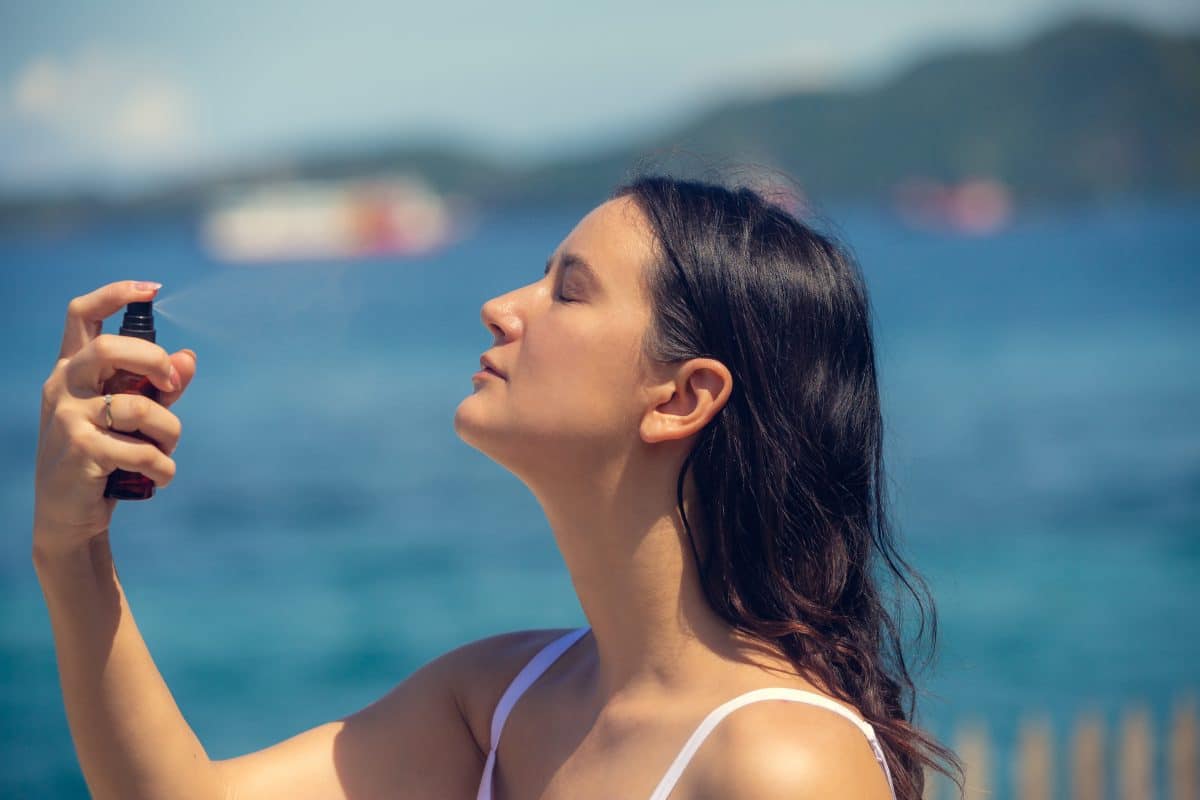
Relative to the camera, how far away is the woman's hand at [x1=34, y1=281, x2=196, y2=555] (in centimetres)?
186

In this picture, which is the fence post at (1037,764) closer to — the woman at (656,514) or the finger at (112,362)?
the woman at (656,514)

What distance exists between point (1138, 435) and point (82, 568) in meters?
40.3

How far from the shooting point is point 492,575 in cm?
2769

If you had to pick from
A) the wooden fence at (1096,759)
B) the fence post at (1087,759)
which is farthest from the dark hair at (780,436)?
the fence post at (1087,759)

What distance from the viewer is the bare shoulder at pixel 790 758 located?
1760mm

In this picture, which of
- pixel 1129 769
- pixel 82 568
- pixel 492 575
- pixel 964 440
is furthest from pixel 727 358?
pixel 964 440

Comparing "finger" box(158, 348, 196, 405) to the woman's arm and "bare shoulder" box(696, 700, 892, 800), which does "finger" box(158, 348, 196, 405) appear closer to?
the woman's arm

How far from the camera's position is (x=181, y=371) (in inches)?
78.8

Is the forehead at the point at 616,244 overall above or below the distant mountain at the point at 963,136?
above

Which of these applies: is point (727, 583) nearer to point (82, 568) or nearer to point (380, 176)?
point (82, 568)

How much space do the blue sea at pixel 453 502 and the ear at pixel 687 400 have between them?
0.62 metres

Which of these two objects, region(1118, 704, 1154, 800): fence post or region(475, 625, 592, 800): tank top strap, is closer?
region(475, 625, 592, 800): tank top strap

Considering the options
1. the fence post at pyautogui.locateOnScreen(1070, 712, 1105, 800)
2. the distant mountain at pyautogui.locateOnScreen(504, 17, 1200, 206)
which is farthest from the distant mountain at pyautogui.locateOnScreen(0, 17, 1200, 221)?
the fence post at pyautogui.locateOnScreen(1070, 712, 1105, 800)

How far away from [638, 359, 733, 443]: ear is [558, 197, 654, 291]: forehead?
18 centimetres
